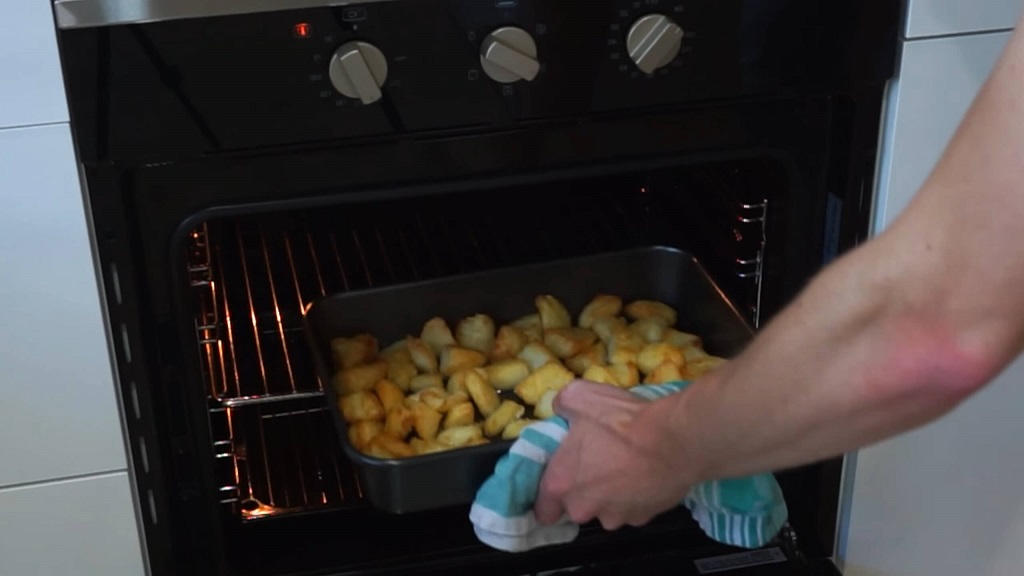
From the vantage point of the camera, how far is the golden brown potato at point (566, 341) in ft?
4.03

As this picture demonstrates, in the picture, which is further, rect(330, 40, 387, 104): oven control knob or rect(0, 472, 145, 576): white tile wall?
rect(0, 472, 145, 576): white tile wall

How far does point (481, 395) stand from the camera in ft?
3.86

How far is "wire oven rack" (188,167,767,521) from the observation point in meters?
1.27

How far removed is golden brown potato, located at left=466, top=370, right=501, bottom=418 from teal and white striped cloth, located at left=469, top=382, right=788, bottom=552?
0.12 meters

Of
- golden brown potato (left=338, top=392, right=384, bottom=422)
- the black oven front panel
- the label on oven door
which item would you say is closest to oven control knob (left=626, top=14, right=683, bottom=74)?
the black oven front panel

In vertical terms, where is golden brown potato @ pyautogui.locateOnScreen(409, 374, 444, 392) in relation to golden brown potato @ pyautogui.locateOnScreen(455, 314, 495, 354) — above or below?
below

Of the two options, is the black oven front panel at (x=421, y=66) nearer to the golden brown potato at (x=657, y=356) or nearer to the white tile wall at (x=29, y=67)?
the white tile wall at (x=29, y=67)

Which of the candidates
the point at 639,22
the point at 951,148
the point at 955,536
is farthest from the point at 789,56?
the point at 955,536

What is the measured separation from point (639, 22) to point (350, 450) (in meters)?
0.42

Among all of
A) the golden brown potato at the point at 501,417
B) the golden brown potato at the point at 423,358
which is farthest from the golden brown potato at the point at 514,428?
the golden brown potato at the point at 423,358

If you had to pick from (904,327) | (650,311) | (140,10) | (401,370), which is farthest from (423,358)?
(904,327)

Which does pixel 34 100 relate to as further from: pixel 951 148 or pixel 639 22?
pixel 951 148

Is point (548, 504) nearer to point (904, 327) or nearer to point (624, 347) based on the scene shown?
point (624, 347)

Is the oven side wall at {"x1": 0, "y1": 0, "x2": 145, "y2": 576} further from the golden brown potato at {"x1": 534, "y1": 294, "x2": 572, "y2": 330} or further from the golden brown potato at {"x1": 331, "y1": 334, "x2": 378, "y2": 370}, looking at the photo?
the golden brown potato at {"x1": 534, "y1": 294, "x2": 572, "y2": 330}
